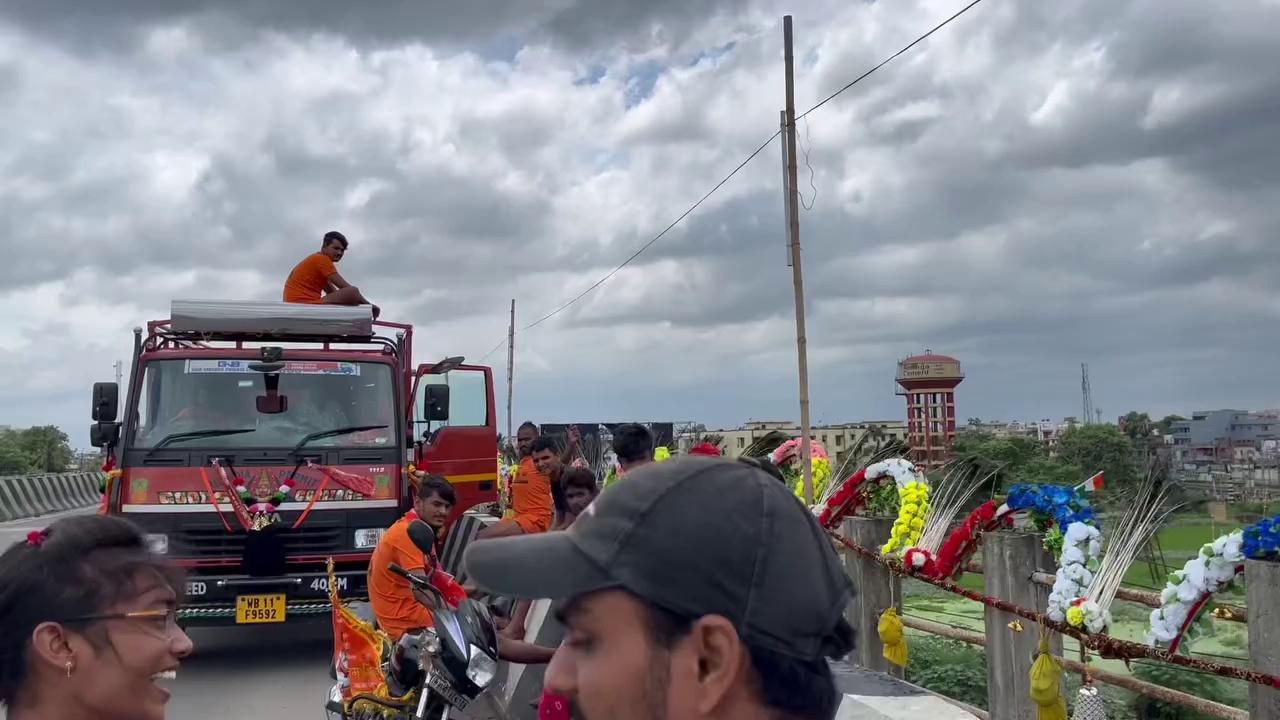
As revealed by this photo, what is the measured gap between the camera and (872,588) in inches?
258

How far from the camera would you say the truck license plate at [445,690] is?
4855 millimetres

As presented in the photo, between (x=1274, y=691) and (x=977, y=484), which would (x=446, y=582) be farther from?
(x=1274, y=691)


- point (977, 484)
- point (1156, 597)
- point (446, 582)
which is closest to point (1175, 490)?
point (1156, 597)

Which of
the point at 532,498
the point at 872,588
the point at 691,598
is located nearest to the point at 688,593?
the point at 691,598

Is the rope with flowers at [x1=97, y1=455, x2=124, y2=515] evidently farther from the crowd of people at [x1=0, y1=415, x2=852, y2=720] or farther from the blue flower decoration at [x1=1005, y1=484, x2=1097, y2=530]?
the crowd of people at [x1=0, y1=415, x2=852, y2=720]

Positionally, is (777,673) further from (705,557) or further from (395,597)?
(395,597)

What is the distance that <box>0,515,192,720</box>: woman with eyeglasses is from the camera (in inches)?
78.0

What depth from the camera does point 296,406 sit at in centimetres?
891

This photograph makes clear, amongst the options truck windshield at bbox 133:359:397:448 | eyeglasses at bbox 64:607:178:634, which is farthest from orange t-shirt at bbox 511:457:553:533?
eyeglasses at bbox 64:607:178:634

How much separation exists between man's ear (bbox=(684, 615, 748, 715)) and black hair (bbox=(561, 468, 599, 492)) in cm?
522

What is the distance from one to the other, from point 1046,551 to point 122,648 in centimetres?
406

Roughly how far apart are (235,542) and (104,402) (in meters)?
1.61

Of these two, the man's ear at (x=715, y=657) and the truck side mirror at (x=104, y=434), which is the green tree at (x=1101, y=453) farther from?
the truck side mirror at (x=104, y=434)

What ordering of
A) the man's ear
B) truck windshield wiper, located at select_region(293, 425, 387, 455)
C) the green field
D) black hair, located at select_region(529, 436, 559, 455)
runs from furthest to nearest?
black hair, located at select_region(529, 436, 559, 455) → truck windshield wiper, located at select_region(293, 425, 387, 455) → the green field → the man's ear
